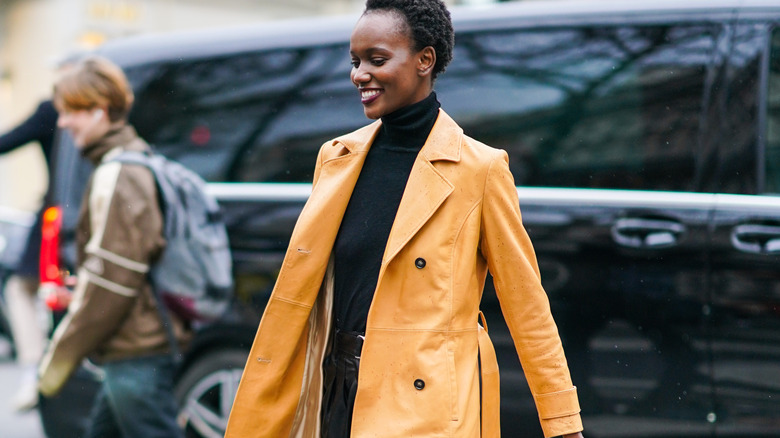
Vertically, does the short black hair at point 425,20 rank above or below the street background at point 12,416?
above

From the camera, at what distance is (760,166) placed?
11.0ft

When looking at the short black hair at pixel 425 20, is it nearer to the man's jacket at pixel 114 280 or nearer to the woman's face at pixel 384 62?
the woman's face at pixel 384 62

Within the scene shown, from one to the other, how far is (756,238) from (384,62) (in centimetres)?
172

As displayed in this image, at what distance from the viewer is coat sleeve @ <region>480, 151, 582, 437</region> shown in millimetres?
2189

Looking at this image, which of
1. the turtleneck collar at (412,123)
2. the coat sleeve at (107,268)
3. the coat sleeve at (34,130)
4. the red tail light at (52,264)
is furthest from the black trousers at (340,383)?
the coat sleeve at (34,130)

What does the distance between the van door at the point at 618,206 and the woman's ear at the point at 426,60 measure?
1.37 m

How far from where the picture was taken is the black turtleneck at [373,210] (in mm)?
2209

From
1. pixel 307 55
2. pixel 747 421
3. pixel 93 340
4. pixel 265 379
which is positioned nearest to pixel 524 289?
pixel 265 379

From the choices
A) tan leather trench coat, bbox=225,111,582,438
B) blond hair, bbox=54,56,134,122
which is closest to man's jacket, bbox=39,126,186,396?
blond hair, bbox=54,56,134,122

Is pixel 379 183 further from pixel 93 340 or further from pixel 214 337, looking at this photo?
pixel 214 337

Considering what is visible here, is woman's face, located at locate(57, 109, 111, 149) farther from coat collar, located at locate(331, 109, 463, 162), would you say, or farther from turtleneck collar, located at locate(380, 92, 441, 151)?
turtleneck collar, located at locate(380, 92, 441, 151)

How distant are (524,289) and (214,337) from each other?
2.16 metres

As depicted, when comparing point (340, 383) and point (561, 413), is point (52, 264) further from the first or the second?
point (561, 413)

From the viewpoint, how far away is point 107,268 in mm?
3277
